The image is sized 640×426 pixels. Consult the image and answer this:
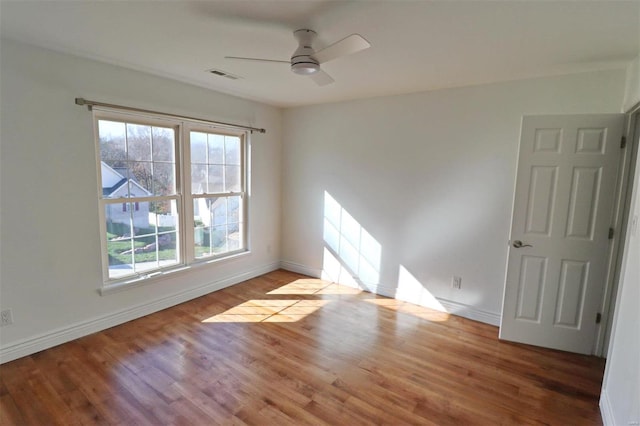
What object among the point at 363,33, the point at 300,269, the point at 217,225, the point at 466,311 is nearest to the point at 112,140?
the point at 217,225

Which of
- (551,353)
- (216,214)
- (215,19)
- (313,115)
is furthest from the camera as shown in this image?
(313,115)

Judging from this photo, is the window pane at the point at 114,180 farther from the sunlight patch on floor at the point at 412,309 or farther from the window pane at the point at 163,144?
the sunlight patch on floor at the point at 412,309

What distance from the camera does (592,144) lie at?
2.51m

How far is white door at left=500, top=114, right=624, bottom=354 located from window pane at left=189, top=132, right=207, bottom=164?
128 inches

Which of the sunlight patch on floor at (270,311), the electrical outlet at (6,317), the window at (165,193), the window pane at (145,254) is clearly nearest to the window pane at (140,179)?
the window at (165,193)

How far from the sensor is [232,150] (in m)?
4.05

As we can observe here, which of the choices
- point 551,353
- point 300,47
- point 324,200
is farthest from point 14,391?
point 551,353

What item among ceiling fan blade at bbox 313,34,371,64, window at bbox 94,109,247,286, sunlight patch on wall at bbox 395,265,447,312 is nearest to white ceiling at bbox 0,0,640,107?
ceiling fan blade at bbox 313,34,371,64

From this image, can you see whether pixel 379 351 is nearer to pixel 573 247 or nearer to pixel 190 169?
pixel 573 247

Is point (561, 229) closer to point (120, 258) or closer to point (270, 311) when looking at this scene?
point (270, 311)

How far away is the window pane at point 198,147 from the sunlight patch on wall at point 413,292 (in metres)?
2.68

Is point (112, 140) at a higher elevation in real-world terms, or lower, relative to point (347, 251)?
higher

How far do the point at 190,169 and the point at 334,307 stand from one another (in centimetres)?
223

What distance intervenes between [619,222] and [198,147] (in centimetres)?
402
